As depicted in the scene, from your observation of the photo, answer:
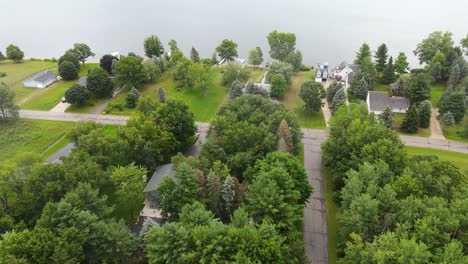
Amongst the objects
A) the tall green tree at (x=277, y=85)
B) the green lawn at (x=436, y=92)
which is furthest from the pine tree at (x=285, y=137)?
the green lawn at (x=436, y=92)

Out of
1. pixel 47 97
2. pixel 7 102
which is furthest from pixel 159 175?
pixel 47 97

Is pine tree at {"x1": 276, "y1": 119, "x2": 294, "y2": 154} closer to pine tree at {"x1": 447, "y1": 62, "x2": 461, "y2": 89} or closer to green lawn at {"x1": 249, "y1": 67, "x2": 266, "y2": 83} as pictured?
green lawn at {"x1": 249, "y1": 67, "x2": 266, "y2": 83}

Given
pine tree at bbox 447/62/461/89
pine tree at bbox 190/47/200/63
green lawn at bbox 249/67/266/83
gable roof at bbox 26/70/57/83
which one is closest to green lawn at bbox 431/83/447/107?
pine tree at bbox 447/62/461/89

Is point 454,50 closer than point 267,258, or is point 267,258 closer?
point 267,258

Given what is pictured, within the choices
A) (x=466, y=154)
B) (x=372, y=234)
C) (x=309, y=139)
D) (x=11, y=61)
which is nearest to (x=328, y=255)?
(x=372, y=234)

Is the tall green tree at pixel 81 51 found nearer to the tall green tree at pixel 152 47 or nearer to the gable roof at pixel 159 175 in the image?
the tall green tree at pixel 152 47

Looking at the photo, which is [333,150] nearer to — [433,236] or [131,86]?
[433,236]

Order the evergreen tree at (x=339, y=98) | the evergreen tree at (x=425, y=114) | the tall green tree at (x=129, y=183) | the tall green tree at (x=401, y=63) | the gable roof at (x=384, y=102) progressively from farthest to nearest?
the tall green tree at (x=401, y=63)
the gable roof at (x=384, y=102)
the evergreen tree at (x=339, y=98)
the evergreen tree at (x=425, y=114)
the tall green tree at (x=129, y=183)
